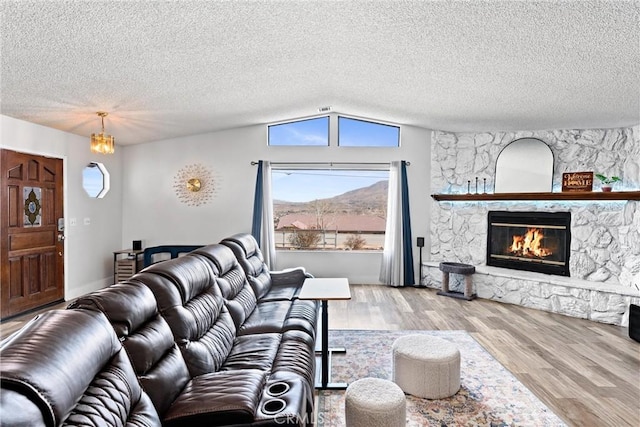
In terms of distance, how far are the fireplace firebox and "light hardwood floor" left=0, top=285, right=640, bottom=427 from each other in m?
0.73

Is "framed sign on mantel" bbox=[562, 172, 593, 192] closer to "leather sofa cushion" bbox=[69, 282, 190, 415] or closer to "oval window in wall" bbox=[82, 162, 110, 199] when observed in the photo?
"leather sofa cushion" bbox=[69, 282, 190, 415]

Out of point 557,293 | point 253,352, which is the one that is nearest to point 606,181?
point 557,293

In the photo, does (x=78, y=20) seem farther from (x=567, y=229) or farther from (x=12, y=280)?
(x=567, y=229)

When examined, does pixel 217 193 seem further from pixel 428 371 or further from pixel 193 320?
pixel 428 371

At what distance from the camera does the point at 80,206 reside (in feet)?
18.6

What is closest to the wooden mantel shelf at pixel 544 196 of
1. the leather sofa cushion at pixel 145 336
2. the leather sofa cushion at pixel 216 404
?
the leather sofa cushion at pixel 216 404

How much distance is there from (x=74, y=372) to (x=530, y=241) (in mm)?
5896

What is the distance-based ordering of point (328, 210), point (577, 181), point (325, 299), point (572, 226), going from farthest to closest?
1. point (328, 210)
2. point (572, 226)
3. point (577, 181)
4. point (325, 299)

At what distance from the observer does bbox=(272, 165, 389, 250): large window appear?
6.98m

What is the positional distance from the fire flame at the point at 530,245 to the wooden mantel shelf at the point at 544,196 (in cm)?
54

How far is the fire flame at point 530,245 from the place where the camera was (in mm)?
5645

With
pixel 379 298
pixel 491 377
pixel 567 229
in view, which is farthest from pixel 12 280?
pixel 567 229

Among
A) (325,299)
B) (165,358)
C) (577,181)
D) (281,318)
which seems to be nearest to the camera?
(165,358)

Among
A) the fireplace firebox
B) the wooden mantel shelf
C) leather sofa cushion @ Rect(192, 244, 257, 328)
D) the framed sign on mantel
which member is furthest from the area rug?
the framed sign on mantel
